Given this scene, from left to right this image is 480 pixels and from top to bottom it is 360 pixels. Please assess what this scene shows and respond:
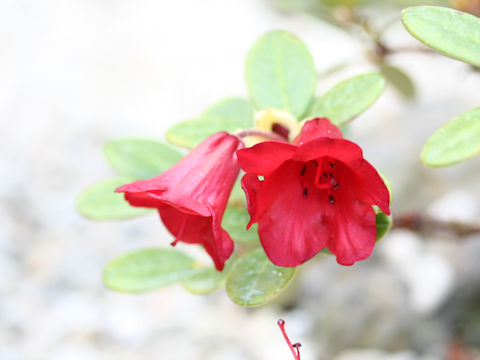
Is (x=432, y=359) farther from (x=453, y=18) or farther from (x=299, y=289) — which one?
(x=453, y=18)

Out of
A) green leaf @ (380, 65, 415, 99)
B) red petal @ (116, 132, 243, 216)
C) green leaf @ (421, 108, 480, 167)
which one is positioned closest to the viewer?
green leaf @ (421, 108, 480, 167)

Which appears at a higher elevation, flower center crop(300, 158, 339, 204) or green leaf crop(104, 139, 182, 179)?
flower center crop(300, 158, 339, 204)

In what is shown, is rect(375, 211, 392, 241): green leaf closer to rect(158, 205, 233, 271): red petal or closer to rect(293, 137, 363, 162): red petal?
rect(293, 137, 363, 162): red petal

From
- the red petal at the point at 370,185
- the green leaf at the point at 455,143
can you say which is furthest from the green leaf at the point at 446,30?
the red petal at the point at 370,185

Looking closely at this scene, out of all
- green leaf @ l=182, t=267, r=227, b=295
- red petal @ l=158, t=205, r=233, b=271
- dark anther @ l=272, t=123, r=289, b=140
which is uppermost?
dark anther @ l=272, t=123, r=289, b=140

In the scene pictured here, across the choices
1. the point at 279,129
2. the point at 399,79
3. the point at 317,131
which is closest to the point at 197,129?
the point at 279,129

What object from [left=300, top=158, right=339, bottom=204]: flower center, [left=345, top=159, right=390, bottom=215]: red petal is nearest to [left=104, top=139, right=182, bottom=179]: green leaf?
[left=300, top=158, right=339, bottom=204]: flower center
